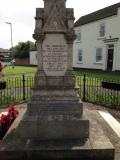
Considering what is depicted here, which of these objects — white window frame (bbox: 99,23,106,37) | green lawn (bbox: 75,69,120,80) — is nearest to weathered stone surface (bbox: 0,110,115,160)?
green lawn (bbox: 75,69,120,80)

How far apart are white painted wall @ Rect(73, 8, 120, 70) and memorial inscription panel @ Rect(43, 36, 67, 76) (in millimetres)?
22200

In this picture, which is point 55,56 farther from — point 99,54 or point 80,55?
point 80,55

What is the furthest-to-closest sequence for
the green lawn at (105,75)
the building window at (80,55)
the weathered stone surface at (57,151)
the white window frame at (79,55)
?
1. the building window at (80,55)
2. the white window frame at (79,55)
3. the green lawn at (105,75)
4. the weathered stone surface at (57,151)

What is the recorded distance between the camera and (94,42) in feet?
105

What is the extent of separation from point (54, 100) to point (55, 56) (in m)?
1.01

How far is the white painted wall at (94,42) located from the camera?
27.5m

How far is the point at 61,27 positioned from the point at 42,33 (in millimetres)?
446

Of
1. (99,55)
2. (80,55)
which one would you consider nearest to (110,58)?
(99,55)

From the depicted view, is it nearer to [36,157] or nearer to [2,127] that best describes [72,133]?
[36,157]

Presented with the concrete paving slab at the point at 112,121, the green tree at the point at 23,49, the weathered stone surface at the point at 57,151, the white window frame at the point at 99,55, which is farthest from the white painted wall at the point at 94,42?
the green tree at the point at 23,49

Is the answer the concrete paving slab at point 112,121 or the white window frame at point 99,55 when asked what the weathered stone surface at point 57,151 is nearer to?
the concrete paving slab at point 112,121

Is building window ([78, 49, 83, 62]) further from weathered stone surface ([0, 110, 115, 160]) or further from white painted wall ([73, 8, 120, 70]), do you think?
weathered stone surface ([0, 110, 115, 160])

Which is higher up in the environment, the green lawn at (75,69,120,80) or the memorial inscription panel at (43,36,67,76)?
the memorial inscription panel at (43,36,67,76)

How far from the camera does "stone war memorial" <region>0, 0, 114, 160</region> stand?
5.51 meters
